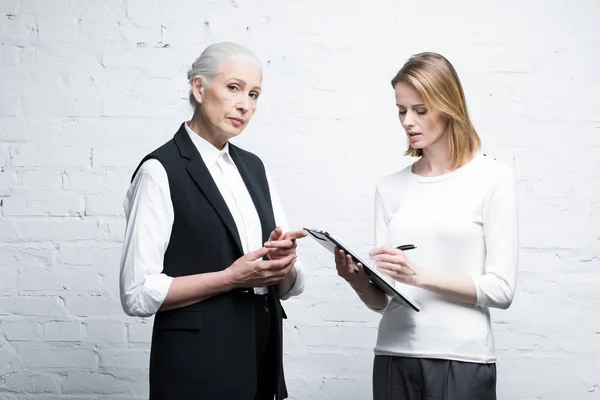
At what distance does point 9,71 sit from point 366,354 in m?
1.89

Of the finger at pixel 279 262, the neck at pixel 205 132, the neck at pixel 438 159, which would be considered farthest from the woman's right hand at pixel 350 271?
the neck at pixel 205 132

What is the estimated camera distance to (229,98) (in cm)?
223

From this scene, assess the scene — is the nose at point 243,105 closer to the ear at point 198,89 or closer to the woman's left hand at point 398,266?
the ear at point 198,89

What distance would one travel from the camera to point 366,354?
3.36 metres

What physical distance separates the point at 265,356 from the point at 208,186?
51 cm

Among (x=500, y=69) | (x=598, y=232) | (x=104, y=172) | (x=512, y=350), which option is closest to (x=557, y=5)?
(x=500, y=69)

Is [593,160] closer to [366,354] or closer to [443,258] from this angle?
[366,354]

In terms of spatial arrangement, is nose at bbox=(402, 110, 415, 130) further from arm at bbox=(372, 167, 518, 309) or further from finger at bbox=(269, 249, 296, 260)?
finger at bbox=(269, 249, 296, 260)

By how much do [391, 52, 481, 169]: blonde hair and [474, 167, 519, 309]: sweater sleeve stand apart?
160mm

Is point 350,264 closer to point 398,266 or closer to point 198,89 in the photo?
point 398,266

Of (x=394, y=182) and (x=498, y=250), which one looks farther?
(x=394, y=182)

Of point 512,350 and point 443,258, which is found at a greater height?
point 443,258

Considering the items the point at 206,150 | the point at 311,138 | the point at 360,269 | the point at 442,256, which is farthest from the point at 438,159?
the point at 311,138

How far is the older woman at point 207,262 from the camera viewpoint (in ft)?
6.82
